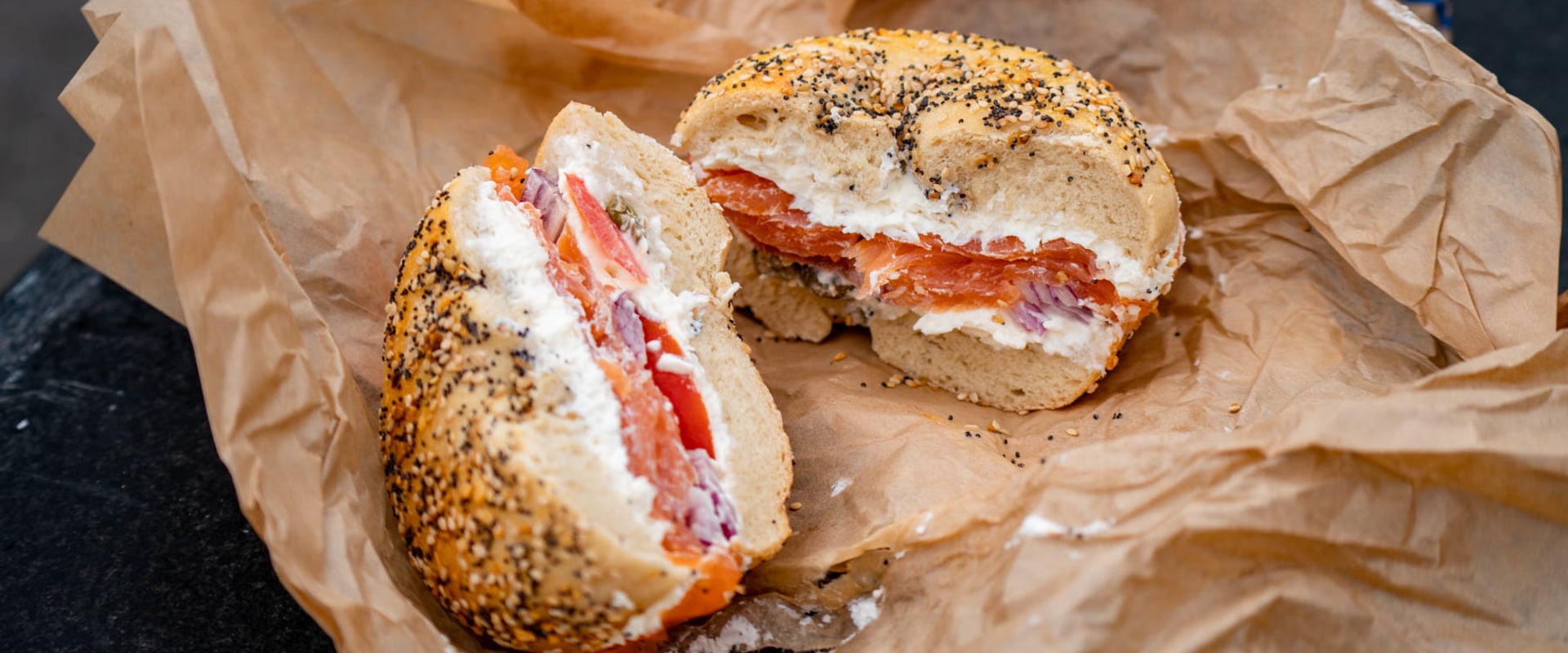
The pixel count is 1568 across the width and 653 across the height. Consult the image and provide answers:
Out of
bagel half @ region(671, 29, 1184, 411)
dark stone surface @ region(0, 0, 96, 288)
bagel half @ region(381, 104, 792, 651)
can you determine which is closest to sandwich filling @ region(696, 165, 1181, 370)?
bagel half @ region(671, 29, 1184, 411)

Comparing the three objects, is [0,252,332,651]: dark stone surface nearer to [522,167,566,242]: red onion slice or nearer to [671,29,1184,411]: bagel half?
[522,167,566,242]: red onion slice

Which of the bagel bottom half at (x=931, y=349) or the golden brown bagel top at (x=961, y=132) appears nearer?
the golden brown bagel top at (x=961, y=132)

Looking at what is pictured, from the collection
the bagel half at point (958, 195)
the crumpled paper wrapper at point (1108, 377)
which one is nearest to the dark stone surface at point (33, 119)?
the crumpled paper wrapper at point (1108, 377)

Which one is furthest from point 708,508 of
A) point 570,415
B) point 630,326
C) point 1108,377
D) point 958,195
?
point 1108,377

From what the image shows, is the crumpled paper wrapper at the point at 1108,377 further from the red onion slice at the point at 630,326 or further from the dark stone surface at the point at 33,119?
the dark stone surface at the point at 33,119

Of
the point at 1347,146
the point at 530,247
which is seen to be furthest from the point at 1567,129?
the point at 530,247

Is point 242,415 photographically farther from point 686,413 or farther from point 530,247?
point 686,413
